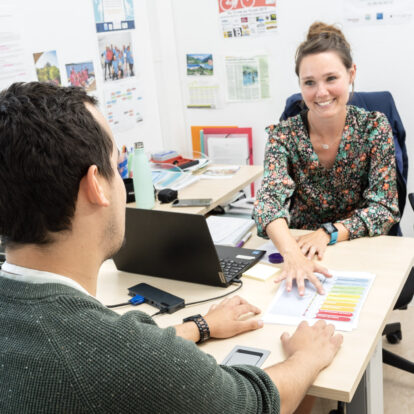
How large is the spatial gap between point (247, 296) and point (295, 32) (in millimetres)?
2098

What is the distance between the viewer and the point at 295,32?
3.16m

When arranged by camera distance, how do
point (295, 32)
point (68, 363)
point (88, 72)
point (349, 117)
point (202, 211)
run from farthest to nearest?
1. point (295, 32)
2. point (88, 72)
3. point (202, 211)
4. point (349, 117)
5. point (68, 363)

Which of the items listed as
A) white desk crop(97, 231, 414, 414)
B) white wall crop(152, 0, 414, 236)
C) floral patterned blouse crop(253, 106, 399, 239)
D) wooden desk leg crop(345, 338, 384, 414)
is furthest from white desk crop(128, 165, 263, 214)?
wooden desk leg crop(345, 338, 384, 414)

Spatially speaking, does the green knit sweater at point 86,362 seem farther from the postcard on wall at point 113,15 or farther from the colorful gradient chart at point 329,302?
the postcard on wall at point 113,15

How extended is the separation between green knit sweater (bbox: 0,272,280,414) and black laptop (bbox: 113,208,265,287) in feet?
2.05

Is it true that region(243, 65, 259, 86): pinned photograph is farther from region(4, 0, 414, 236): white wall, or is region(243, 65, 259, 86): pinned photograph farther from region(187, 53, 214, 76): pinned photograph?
region(187, 53, 214, 76): pinned photograph

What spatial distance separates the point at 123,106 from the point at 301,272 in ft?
6.50

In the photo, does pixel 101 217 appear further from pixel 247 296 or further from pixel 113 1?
pixel 113 1

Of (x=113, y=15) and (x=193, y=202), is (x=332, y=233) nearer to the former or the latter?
(x=193, y=202)

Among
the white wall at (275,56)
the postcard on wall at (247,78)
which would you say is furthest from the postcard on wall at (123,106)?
the postcard on wall at (247,78)

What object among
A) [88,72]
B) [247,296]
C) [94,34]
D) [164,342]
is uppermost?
[94,34]

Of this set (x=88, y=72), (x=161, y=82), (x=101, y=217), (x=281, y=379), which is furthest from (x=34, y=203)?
(x=161, y=82)

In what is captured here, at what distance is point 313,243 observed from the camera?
1.75m

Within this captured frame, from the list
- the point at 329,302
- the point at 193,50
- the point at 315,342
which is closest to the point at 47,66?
the point at 193,50
